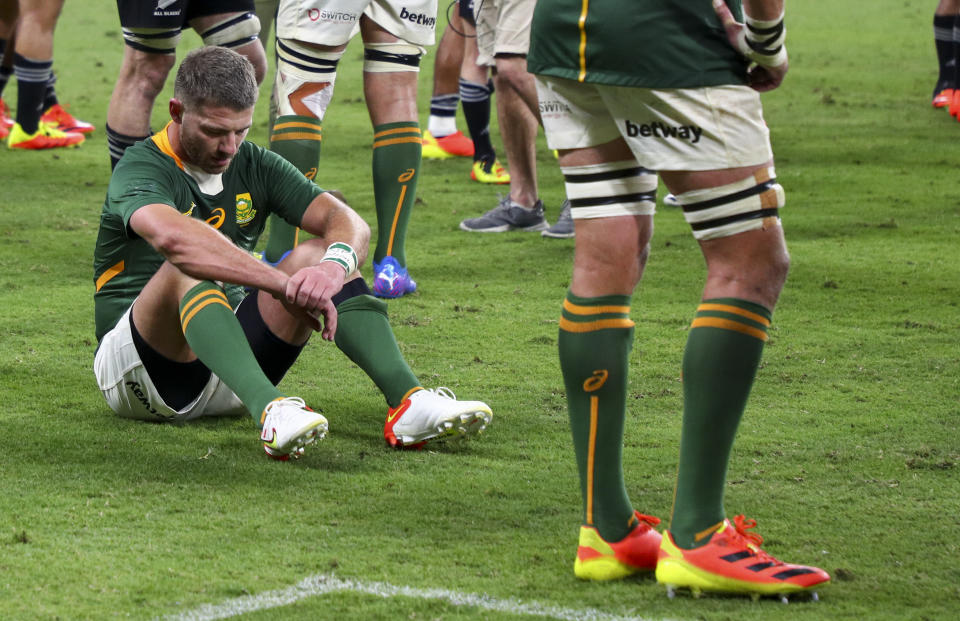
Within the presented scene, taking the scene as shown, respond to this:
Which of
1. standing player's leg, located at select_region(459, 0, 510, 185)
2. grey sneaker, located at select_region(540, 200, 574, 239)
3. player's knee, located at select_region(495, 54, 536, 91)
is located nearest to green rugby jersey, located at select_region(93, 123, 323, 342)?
player's knee, located at select_region(495, 54, 536, 91)

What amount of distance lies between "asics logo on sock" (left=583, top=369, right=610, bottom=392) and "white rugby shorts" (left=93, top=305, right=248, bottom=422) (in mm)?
1253

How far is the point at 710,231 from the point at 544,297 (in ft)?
8.69

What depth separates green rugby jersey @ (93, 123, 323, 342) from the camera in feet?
10.7

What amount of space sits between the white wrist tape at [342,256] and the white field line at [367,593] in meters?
0.98

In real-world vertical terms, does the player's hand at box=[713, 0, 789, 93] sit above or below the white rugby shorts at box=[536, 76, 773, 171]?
above

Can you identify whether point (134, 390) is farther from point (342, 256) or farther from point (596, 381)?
point (596, 381)

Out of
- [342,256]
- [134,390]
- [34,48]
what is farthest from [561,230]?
[34,48]

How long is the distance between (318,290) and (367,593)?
902 millimetres

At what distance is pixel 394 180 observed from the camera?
495cm

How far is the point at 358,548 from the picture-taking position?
2.63 meters

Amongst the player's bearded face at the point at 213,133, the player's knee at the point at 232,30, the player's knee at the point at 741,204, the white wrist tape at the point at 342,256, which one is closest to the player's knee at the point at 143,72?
the player's knee at the point at 232,30

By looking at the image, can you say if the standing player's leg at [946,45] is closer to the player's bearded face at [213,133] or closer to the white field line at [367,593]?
the player's bearded face at [213,133]

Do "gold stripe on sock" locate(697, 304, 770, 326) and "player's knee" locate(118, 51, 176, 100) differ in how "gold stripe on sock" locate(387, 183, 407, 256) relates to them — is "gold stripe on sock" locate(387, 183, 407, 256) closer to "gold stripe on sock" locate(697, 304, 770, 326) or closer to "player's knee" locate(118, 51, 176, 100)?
"player's knee" locate(118, 51, 176, 100)

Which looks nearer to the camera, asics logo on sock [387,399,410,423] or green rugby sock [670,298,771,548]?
green rugby sock [670,298,771,548]
